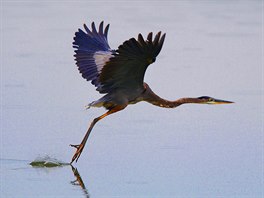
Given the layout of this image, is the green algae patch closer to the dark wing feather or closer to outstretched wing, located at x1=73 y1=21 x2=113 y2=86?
the dark wing feather

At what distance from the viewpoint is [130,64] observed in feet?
23.3

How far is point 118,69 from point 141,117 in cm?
153

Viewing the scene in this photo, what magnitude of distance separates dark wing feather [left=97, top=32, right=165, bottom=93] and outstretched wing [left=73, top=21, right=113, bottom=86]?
404mm

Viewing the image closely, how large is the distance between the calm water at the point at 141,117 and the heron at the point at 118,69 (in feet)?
1.05

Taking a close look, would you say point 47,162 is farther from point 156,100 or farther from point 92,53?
point 92,53

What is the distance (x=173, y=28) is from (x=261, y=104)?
4115 mm

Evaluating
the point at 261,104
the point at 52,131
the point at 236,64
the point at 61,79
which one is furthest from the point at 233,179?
the point at 236,64

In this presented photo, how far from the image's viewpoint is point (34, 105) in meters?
8.67

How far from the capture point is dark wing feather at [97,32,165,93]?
22.1 ft

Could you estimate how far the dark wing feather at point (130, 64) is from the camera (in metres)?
6.75

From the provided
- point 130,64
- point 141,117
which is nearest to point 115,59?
point 130,64

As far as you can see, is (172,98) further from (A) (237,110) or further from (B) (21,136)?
(B) (21,136)

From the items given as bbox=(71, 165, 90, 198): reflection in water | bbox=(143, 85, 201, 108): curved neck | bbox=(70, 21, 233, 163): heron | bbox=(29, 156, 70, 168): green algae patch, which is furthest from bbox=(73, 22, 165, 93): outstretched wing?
bbox=(71, 165, 90, 198): reflection in water

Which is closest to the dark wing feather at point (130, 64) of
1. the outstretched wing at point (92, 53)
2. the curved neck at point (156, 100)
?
the curved neck at point (156, 100)
